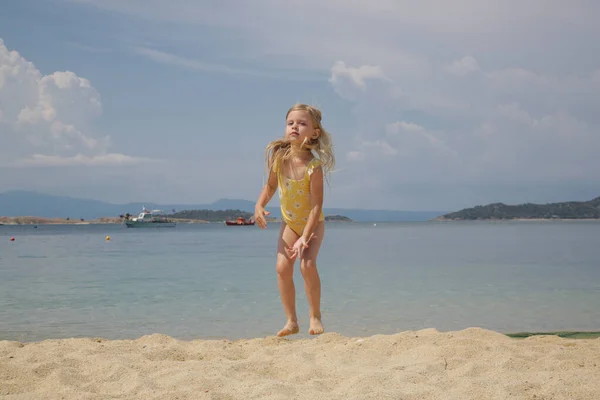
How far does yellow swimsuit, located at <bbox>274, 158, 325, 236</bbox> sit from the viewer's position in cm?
547

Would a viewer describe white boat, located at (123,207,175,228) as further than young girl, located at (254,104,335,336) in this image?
Yes

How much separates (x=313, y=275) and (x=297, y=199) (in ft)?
2.29

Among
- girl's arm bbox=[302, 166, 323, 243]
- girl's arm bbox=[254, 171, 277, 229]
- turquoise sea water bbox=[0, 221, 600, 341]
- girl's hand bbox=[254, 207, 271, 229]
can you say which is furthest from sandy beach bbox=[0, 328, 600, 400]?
turquoise sea water bbox=[0, 221, 600, 341]

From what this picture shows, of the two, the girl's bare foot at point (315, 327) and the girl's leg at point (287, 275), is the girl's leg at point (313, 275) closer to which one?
the girl's bare foot at point (315, 327)

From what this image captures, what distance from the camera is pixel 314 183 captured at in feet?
17.6

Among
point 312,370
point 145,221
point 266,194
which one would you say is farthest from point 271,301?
point 145,221

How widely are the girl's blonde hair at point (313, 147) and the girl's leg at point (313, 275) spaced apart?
0.59 m

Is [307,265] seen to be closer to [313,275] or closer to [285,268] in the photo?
[313,275]

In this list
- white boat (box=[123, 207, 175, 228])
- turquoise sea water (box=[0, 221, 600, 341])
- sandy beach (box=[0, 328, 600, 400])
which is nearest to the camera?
sandy beach (box=[0, 328, 600, 400])

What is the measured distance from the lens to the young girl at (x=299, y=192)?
17.7ft

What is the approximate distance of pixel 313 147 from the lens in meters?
5.54

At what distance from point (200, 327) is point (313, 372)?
140 inches

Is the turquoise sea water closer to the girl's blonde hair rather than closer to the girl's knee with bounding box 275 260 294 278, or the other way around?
the girl's knee with bounding box 275 260 294 278

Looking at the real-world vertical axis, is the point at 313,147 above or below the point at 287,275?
above
